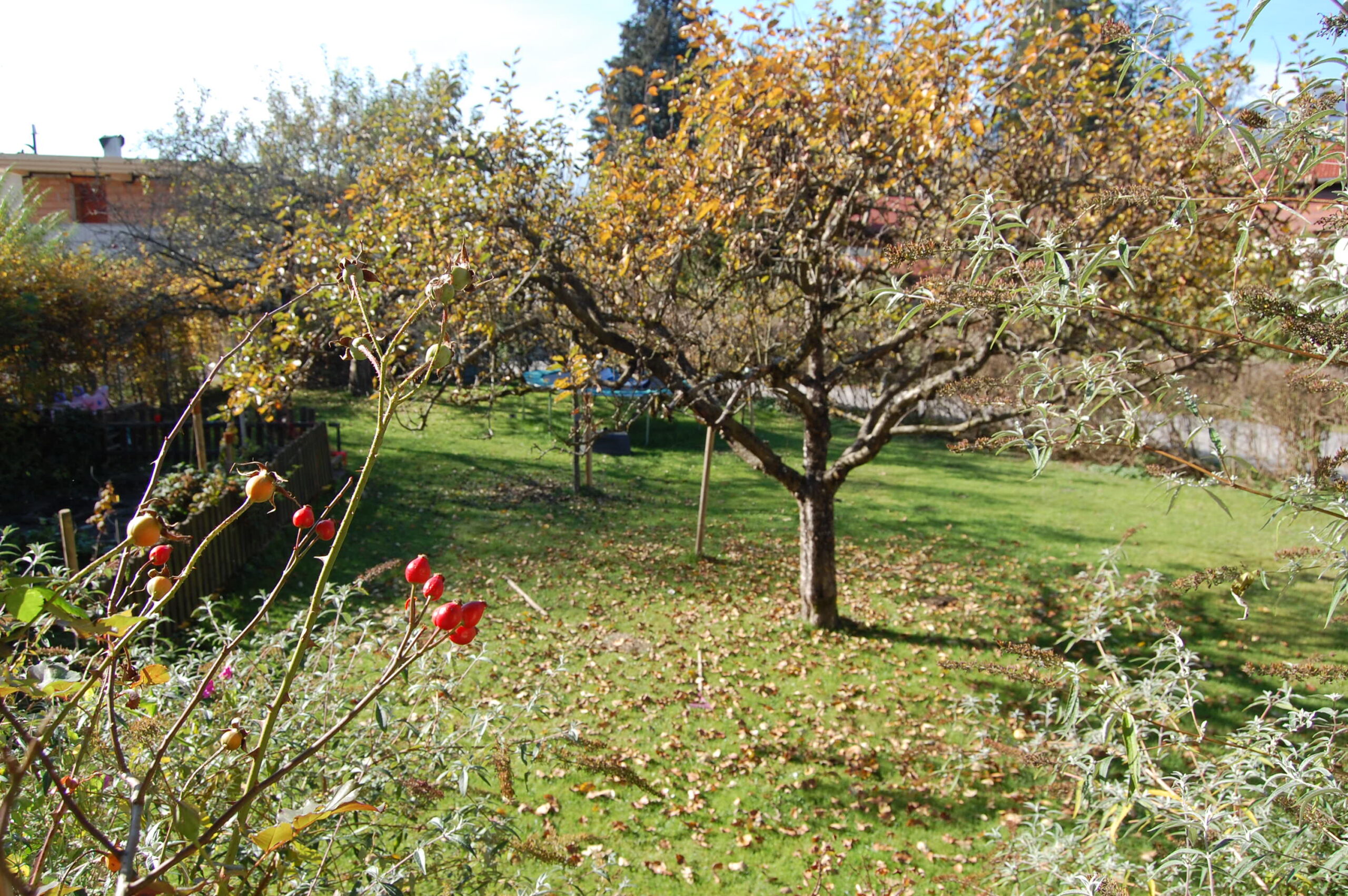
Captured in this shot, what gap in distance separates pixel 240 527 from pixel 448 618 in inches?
309

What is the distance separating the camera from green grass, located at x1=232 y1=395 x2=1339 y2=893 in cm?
457

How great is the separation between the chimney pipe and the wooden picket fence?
2067cm

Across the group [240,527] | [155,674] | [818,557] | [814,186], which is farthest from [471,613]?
[240,527]

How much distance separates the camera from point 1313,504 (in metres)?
1.72

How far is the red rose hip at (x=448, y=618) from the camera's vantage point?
881mm

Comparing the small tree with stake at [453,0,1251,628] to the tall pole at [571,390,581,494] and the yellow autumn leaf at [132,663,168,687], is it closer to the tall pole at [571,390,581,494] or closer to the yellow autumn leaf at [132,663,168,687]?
the tall pole at [571,390,581,494]

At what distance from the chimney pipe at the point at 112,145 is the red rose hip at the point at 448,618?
101 feet

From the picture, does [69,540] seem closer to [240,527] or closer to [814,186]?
[240,527]

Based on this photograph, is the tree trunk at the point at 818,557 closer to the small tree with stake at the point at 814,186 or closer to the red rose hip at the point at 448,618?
the small tree with stake at the point at 814,186

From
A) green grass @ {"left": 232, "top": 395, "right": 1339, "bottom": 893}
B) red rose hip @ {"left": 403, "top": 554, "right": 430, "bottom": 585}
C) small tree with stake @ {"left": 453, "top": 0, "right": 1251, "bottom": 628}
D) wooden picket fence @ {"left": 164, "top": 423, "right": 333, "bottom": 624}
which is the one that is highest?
small tree with stake @ {"left": 453, "top": 0, "right": 1251, "bottom": 628}

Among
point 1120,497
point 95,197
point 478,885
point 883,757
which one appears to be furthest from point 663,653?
point 95,197

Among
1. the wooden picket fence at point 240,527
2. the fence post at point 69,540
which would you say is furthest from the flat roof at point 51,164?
the fence post at point 69,540

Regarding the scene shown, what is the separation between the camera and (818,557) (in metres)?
7.42

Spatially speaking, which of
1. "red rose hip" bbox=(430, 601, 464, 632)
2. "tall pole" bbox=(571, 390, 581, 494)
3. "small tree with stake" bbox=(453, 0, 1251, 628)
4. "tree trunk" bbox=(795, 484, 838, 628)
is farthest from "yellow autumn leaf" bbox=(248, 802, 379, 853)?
"tall pole" bbox=(571, 390, 581, 494)
